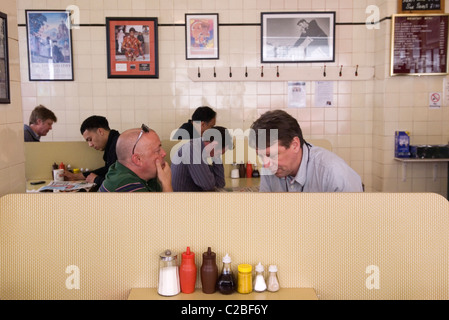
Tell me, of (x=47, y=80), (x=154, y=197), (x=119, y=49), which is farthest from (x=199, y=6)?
(x=154, y=197)

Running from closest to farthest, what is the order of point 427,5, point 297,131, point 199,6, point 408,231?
point 408,231
point 297,131
point 427,5
point 199,6

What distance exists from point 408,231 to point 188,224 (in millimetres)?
923

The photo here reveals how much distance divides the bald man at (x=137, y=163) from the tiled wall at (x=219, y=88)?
112 inches

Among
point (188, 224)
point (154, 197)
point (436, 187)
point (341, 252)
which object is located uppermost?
point (154, 197)

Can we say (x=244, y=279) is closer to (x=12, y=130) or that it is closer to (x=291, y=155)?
(x=291, y=155)

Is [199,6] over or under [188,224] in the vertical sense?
over

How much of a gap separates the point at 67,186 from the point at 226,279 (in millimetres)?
2763

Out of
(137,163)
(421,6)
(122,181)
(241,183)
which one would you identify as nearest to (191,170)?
(137,163)

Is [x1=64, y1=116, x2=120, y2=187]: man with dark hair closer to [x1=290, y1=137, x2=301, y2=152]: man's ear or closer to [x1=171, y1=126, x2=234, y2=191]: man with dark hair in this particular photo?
[x1=171, y1=126, x2=234, y2=191]: man with dark hair

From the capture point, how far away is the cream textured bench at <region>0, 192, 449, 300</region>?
183 centimetres

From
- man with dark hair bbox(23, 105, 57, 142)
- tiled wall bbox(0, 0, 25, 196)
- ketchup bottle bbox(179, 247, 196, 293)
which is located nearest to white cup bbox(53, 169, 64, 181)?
man with dark hair bbox(23, 105, 57, 142)

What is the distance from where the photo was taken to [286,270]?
1839mm

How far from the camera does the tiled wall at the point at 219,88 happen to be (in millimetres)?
5340

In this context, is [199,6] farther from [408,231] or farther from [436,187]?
[408,231]
